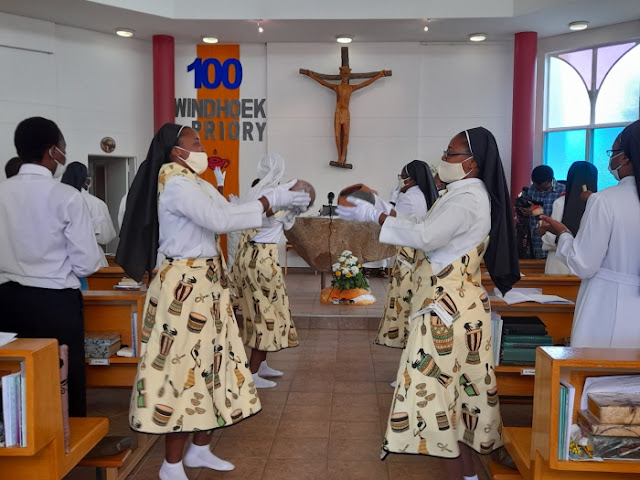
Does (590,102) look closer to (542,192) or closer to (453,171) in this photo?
(542,192)

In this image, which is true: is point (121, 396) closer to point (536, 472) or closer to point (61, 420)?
point (61, 420)

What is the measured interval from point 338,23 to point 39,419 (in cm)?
741

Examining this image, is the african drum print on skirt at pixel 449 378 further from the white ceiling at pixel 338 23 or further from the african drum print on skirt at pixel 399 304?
the white ceiling at pixel 338 23

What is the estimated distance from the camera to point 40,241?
104 inches

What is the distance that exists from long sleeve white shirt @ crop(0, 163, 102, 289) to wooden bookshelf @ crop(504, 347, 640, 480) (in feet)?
6.01

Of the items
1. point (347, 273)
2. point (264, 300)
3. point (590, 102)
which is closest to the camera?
point (264, 300)

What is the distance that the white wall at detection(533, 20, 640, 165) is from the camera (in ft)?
27.1

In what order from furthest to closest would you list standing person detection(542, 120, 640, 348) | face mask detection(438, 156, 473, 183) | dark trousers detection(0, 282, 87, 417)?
dark trousers detection(0, 282, 87, 417) < face mask detection(438, 156, 473, 183) < standing person detection(542, 120, 640, 348)

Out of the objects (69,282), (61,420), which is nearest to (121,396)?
(69,282)

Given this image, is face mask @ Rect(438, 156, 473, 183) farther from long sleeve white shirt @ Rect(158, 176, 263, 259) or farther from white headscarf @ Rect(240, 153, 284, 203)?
white headscarf @ Rect(240, 153, 284, 203)

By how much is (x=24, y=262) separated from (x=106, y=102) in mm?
7042

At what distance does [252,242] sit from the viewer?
4.46 m

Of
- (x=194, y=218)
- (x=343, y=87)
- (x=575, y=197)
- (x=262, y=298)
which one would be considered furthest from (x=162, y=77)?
(x=194, y=218)

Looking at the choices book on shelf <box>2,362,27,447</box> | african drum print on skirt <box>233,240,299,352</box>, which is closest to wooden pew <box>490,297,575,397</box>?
african drum print on skirt <box>233,240,299,352</box>
